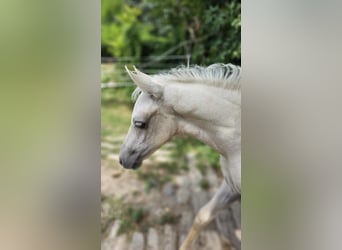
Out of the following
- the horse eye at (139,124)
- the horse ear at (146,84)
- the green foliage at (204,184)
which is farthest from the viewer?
the green foliage at (204,184)

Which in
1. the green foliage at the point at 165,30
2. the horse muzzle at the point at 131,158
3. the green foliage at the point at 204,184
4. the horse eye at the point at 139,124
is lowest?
the green foliage at the point at 204,184

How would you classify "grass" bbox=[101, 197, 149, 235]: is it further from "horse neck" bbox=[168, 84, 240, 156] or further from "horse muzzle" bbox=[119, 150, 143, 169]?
"horse neck" bbox=[168, 84, 240, 156]

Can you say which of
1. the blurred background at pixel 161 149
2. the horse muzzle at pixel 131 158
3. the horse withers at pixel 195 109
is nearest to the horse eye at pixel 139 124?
the horse withers at pixel 195 109

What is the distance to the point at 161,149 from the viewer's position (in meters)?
2.70

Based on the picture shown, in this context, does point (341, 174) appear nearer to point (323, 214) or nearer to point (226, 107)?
point (323, 214)

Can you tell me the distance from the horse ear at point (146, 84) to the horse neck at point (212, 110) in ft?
0.22

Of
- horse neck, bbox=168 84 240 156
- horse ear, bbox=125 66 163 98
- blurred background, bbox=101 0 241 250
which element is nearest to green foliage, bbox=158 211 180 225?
blurred background, bbox=101 0 241 250

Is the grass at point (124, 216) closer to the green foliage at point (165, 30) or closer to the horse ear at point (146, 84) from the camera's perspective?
the green foliage at point (165, 30)

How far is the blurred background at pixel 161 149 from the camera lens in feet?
7.10

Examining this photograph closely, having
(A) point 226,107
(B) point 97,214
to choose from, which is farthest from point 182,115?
(B) point 97,214

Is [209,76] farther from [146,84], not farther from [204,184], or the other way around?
[204,184]

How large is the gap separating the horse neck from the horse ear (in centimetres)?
7

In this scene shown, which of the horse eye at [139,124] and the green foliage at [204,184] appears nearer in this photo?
the horse eye at [139,124]

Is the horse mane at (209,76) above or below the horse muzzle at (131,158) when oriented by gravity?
above
